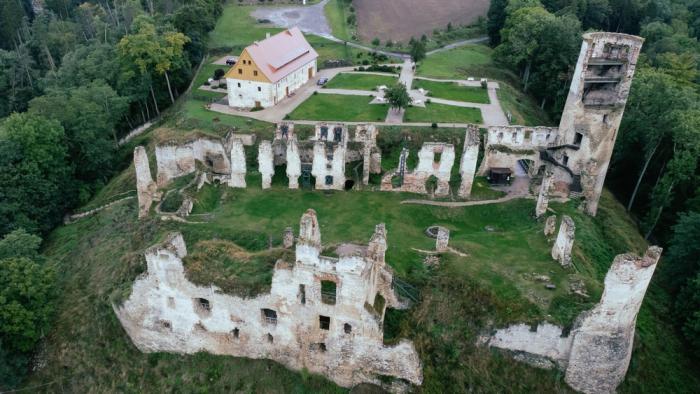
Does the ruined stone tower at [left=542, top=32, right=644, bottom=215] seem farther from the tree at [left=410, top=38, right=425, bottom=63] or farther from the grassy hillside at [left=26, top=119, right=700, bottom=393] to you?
the tree at [left=410, top=38, right=425, bottom=63]

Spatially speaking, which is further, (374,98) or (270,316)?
(374,98)

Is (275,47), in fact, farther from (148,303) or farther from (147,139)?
(148,303)

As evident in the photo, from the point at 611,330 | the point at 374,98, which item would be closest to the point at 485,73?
the point at 374,98

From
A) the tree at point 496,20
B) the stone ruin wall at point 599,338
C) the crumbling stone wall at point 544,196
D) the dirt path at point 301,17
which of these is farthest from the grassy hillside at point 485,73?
the stone ruin wall at point 599,338

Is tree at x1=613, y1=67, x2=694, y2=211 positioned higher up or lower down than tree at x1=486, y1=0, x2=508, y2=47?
lower down

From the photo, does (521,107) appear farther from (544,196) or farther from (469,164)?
(544,196)

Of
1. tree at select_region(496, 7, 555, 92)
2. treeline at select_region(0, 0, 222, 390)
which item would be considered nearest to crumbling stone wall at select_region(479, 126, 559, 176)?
tree at select_region(496, 7, 555, 92)

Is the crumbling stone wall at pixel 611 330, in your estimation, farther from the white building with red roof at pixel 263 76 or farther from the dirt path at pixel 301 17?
the dirt path at pixel 301 17
